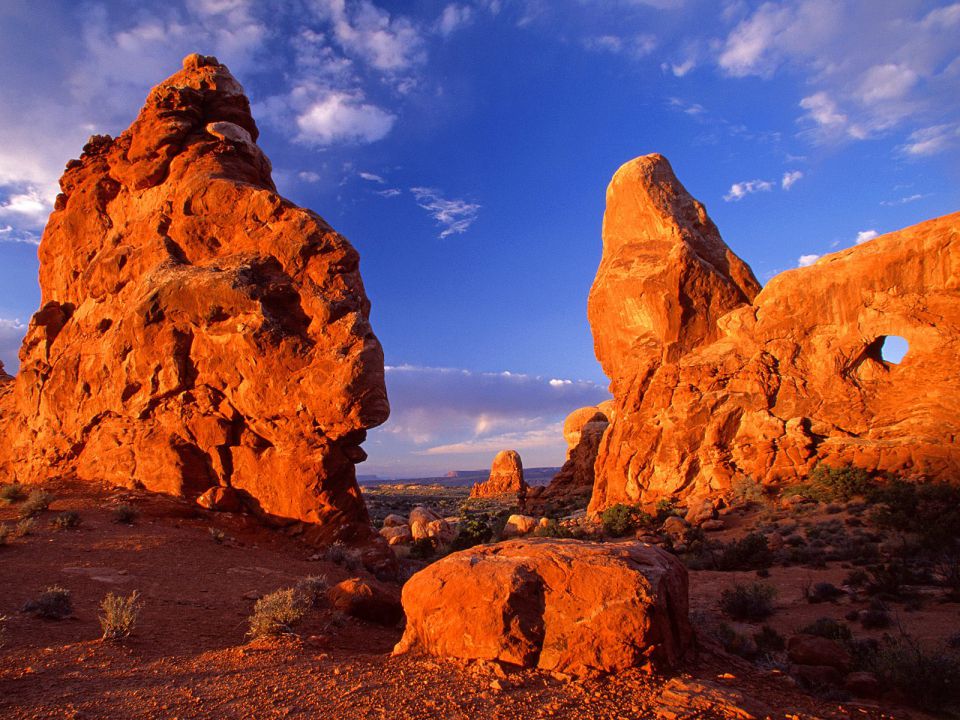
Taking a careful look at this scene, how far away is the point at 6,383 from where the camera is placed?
21.2m

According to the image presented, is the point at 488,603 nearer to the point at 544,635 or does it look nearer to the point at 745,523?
the point at 544,635

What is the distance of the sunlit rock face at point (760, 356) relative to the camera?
1955cm

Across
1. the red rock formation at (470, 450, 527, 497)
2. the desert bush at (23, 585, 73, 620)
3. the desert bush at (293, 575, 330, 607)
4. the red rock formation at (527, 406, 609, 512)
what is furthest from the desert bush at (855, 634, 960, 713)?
the red rock formation at (470, 450, 527, 497)

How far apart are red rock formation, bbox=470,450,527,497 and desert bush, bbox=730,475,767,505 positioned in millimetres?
24544

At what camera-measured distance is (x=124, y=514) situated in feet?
39.2

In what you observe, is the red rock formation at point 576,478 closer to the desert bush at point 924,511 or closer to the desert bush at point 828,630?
the desert bush at point 924,511

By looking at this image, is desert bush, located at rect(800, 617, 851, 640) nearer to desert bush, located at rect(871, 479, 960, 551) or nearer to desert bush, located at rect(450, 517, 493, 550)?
desert bush, located at rect(871, 479, 960, 551)

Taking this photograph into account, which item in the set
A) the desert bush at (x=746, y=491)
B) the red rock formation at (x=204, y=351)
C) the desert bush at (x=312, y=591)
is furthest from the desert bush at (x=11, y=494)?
the desert bush at (x=746, y=491)

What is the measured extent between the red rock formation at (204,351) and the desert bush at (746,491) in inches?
585

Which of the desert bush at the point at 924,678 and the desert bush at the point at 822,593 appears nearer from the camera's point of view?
the desert bush at the point at 924,678

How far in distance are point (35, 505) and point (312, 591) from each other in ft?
25.9

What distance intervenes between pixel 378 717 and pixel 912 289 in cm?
2375

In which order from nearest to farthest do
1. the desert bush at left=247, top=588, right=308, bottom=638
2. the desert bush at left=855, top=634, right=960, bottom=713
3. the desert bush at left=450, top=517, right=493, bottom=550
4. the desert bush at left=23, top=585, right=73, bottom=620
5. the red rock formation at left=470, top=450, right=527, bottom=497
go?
1. the desert bush at left=855, top=634, right=960, bottom=713
2. the desert bush at left=247, top=588, right=308, bottom=638
3. the desert bush at left=23, top=585, right=73, bottom=620
4. the desert bush at left=450, top=517, right=493, bottom=550
5. the red rock formation at left=470, top=450, right=527, bottom=497

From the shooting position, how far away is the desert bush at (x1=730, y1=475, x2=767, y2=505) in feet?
67.6
